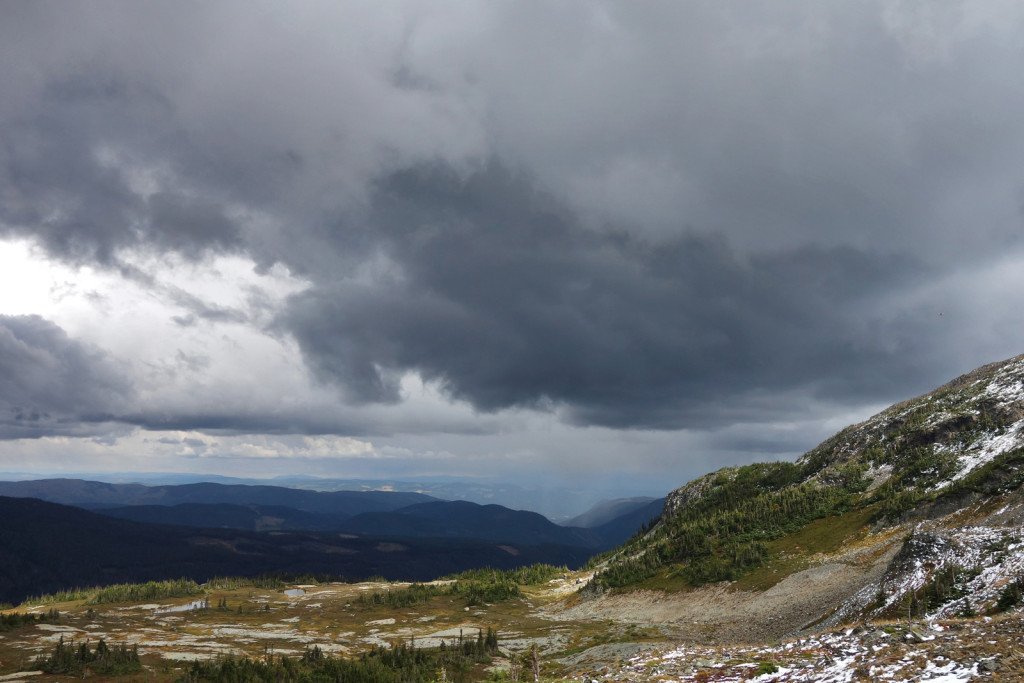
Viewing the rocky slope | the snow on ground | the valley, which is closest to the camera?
the snow on ground

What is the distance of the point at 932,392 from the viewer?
4619 inches

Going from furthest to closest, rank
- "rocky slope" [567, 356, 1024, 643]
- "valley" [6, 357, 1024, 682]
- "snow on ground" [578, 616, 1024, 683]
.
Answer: "rocky slope" [567, 356, 1024, 643] < "valley" [6, 357, 1024, 682] < "snow on ground" [578, 616, 1024, 683]

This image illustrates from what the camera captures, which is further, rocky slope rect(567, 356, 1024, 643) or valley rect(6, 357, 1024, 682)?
rocky slope rect(567, 356, 1024, 643)

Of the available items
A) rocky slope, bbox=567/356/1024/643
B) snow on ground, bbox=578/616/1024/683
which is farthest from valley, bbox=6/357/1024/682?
rocky slope, bbox=567/356/1024/643

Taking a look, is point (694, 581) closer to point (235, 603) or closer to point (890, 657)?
point (890, 657)

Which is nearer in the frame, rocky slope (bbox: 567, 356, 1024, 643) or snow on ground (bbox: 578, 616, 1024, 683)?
snow on ground (bbox: 578, 616, 1024, 683)

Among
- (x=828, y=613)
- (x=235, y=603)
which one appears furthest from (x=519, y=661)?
(x=235, y=603)

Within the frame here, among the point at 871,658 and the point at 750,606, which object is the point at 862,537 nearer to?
the point at 750,606

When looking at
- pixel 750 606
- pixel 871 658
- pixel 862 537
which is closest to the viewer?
pixel 871 658

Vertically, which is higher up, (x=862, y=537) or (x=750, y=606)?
(x=862, y=537)

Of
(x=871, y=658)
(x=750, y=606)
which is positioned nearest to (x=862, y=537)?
(x=750, y=606)

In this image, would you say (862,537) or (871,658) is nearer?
(871,658)

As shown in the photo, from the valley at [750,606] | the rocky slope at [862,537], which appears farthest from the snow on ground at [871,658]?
the rocky slope at [862,537]

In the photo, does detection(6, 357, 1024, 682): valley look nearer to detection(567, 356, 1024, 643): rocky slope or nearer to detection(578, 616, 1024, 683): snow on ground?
detection(578, 616, 1024, 683): snow on ground
